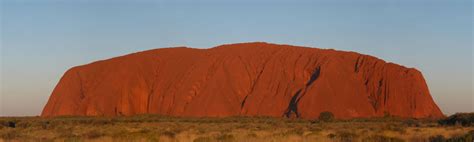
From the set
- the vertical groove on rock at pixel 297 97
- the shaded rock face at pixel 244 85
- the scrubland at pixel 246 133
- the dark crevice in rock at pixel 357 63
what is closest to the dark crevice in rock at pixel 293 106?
the vertical groove on rock at pixel 297 97

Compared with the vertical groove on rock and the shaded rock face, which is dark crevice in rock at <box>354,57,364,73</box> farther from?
the vertical groove on rock

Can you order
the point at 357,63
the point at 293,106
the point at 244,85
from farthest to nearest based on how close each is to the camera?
1. the point at 244,85
2. the point at 357,63
3. the point at 293,106

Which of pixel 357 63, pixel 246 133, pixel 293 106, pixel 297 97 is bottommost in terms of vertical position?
pixel 246 133

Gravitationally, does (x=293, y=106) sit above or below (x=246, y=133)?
above

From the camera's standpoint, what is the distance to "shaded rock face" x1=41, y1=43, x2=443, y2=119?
9319cm

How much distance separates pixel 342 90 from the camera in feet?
303

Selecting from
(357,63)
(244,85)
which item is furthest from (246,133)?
(357,63)

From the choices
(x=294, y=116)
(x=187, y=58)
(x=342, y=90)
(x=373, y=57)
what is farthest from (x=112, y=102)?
(x=373, y=57)

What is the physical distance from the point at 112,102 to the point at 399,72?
4487 centimetres

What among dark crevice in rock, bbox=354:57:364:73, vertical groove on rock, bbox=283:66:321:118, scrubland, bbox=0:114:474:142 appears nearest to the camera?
scrubland, bbox=0:114:474:142

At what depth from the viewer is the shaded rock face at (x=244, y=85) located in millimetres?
93188

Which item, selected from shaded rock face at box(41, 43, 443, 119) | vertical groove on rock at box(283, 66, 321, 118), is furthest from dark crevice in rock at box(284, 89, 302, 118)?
shaded rock face at box(41, 43, 443, 119)

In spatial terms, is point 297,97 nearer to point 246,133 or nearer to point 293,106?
point 293,106

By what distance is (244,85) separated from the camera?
101125 millimetres
